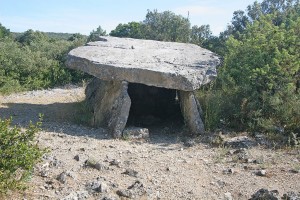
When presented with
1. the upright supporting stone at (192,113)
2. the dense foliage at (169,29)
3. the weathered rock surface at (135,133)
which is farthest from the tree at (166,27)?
the weathered rock surface at (135,133)

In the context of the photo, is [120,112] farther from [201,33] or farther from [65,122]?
[201,33]

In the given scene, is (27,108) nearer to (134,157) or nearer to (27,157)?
(134,157)

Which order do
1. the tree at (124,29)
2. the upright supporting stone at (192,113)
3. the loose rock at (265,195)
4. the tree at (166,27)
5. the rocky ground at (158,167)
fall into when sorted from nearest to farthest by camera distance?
the loose rock at (265,195), the rocky ground at (158,167), the upright supporting stone at (192,113), the tree at (166,27), the tree at (124,29)

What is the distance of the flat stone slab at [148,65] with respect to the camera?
7840 mm

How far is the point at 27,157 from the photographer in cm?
447

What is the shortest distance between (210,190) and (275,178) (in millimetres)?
1115

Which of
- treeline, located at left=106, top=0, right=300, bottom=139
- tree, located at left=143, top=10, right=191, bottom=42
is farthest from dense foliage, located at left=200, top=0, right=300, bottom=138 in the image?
tree, located at left=143, top=10, right=191, bottom=42

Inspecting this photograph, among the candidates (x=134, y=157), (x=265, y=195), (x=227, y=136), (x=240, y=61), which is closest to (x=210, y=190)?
(x=265, y=195)

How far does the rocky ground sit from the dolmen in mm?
467

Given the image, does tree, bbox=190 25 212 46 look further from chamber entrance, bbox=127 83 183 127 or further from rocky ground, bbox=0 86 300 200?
rocky ground, bbox=0 86 300 200

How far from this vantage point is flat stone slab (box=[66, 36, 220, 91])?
7.84 meters

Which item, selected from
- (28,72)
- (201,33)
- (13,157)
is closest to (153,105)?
(28,72)

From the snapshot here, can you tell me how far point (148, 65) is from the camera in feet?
27.0

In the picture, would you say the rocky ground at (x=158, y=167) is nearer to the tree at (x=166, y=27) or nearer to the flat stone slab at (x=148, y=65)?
the flat stone slab at (x=148, y=65)
